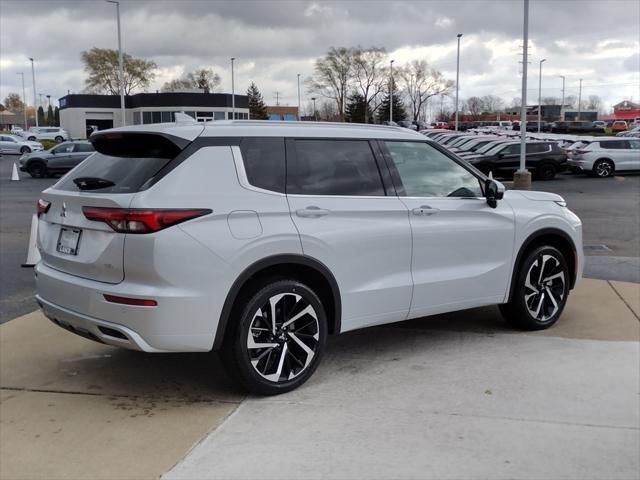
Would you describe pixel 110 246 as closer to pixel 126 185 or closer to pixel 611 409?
pixel 126 185

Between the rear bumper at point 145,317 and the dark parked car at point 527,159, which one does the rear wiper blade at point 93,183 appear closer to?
the rear bumper at point 145,317

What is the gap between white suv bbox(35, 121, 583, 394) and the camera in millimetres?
4227

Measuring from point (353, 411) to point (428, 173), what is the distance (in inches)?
83.0

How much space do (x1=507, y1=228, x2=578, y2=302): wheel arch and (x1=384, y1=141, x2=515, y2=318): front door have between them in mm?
133

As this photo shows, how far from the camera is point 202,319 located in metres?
4.30

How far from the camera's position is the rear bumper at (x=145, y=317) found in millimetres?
4188

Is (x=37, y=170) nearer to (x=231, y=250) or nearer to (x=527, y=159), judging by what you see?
(x=527, y=159)

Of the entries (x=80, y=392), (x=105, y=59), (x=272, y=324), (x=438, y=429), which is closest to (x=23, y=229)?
(x=80, y=392)

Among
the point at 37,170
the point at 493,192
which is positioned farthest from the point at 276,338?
the point at 37,170

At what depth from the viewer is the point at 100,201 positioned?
4312 millimetres

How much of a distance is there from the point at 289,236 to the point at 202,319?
788 mm

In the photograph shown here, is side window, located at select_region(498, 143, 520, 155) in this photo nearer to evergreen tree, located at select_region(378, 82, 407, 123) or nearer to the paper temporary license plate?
the paper temporary license plate

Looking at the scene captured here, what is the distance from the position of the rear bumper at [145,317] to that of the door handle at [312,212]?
0.89 meters

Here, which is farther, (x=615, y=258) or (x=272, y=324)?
(x=615, y=258)
